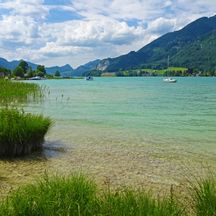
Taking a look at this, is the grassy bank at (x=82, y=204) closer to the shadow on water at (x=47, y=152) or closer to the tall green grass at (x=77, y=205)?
the tall green grass at (x=77, y=205)

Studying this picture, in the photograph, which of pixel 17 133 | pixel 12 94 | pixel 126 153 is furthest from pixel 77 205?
pixel 12 94

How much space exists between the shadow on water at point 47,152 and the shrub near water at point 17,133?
0.98 feet

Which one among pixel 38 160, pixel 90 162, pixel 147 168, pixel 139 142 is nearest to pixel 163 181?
pixel 147 168

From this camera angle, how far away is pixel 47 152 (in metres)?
13.5

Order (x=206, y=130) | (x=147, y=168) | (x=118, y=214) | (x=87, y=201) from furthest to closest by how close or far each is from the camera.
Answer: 1. (x=206, y=130)
2. (x=147, y=168)
3. (x=87, y=201)
4. (x=118, y=214)

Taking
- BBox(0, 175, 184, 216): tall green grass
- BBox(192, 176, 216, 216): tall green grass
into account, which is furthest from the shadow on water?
BBox(192, 176, 216, 216): tall green grass

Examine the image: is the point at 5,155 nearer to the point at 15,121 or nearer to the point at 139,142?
the point at 15,121

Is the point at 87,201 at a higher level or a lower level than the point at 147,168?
higher

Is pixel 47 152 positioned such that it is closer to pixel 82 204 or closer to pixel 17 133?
pixel 17 133

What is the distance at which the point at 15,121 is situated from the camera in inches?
493

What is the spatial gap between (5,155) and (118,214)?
8182 millimetres

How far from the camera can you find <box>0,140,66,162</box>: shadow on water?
12.2 metres

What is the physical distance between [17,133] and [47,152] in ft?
5.65

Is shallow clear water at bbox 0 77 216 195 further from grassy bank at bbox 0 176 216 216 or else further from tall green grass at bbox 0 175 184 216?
tall green grass at bbox 0 175 184 216
